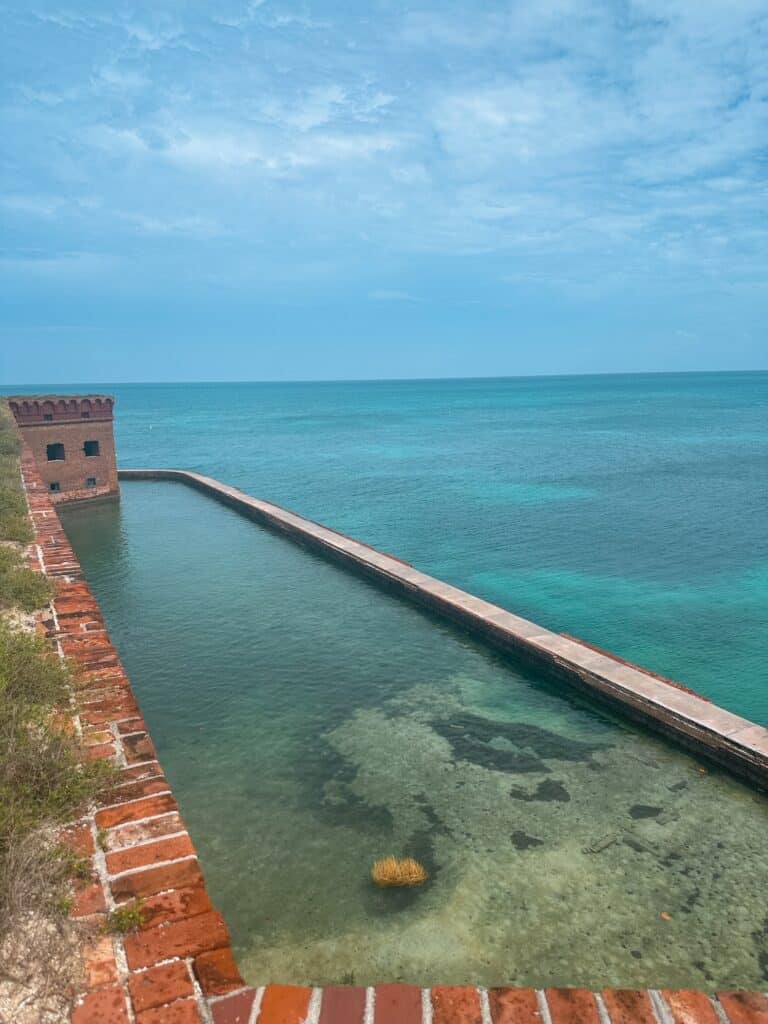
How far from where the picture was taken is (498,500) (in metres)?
34.0

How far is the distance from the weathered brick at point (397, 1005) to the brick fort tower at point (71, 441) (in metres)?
27.9

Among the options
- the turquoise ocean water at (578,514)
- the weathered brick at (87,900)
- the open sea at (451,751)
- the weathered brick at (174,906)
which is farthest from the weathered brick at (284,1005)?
the turquoise ocean water at (578,514)

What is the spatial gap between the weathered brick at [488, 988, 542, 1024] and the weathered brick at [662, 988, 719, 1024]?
97 centimetres

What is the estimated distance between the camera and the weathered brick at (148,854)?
519 centimetres

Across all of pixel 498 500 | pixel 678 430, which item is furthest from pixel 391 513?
pixel 678 430

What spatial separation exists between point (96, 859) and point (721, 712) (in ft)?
29.4

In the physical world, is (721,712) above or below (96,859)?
below

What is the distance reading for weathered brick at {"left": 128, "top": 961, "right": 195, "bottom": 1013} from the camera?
163 inches

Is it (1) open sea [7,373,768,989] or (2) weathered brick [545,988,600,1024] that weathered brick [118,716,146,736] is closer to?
(1) open sea [7,373,768,989]

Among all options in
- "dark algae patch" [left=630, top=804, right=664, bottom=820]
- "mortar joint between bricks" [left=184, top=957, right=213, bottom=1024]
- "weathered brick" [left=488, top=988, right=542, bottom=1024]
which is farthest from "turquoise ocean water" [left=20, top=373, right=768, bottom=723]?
"mortar joint between bricks" [left=184, top=957, right=213, bottom=1024]

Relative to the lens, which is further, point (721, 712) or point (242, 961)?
point (721, 712)

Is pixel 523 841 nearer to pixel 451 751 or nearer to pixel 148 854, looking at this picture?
pixel 451 751

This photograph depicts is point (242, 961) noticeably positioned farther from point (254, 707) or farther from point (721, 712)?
point (721, 712)

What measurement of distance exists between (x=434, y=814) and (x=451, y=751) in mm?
1595
